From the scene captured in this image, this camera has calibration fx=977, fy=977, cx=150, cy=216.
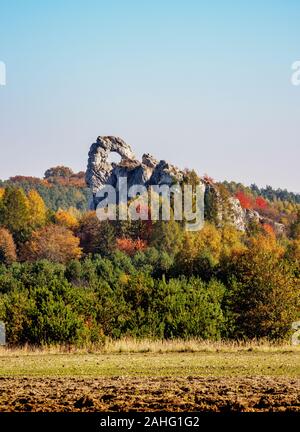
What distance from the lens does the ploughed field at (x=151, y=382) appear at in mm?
17391

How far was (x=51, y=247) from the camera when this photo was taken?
137250mm

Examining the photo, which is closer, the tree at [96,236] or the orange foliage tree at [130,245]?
the orange foliage tree at [130,245]

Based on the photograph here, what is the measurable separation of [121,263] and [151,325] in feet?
245

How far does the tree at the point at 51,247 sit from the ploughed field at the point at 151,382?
106 m

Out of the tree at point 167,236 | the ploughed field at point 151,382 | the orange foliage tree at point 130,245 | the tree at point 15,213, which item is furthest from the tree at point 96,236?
the ploughed field at point 151,382

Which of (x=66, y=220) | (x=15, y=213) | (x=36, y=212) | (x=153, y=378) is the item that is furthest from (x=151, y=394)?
(x=36, y=212)

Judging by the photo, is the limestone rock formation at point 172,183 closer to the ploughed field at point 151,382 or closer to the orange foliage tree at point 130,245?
the orange foliage tree at point 130,245

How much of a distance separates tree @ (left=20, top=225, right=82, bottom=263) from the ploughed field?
10621 cm

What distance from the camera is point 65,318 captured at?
122ft

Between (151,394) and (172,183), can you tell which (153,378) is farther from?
(172,183)

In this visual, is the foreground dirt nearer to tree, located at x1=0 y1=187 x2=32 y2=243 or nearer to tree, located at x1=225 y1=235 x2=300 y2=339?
tree, located at x1=225 y1=235 x2=300 y2=339

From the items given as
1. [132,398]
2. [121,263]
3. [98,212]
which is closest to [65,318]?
[132,398]
